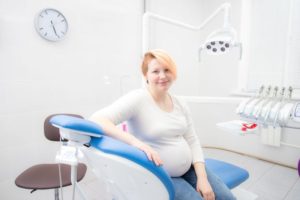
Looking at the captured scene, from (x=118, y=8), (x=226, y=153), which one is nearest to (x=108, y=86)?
(x=118, y=8)

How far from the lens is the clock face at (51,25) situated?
5.98 feet

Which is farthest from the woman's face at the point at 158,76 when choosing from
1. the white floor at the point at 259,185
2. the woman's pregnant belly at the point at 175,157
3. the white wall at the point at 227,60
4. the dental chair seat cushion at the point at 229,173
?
the white wall at the point at 227,60

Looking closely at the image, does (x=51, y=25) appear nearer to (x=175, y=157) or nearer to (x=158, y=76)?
(x=158, y=76)

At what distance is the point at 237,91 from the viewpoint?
2.84 metres

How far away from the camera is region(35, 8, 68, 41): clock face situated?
1823mm

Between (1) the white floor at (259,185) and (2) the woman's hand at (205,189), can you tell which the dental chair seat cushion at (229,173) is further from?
(1) the white floor at (259,185)

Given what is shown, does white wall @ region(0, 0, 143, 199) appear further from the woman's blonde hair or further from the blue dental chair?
the blue dental chair

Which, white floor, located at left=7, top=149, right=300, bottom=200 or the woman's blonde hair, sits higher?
the woman's blonde hair

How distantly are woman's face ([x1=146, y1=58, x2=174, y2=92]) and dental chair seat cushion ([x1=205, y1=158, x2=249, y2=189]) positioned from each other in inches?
25.1

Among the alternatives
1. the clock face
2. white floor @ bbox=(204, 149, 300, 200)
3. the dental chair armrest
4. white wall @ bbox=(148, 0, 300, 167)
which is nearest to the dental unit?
white wall @ bbox=(148, 0, 300, 167)

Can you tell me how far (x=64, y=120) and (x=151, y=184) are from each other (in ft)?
1.07

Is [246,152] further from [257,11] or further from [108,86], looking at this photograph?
[108,86]

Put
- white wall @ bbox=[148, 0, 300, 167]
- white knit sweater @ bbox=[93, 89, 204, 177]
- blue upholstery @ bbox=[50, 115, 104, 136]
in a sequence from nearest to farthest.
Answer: blue upholstery @ bbox=[50, 115, 104, 136] → white knit sweater @ bbox=[93, 89, 204, 177] → white wall @ bbox=[148, 0, 300, 167]

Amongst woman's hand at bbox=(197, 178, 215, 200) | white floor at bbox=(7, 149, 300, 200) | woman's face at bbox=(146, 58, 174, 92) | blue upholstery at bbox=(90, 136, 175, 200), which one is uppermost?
woman's face at bbox=(146, 58, 174, 92)
